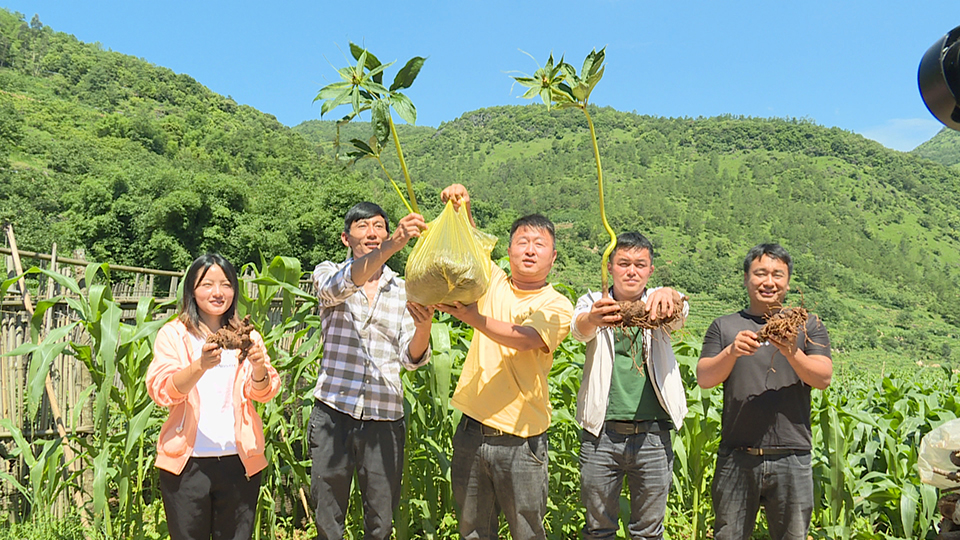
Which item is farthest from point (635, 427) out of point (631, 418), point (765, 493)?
point (765, 493)

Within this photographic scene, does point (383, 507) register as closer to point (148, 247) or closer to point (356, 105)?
point (356, 105)

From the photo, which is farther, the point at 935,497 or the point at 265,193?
the point at 265,193

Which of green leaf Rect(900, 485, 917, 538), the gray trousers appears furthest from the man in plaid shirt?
green leaf Rect(900, 485, 917, 538)

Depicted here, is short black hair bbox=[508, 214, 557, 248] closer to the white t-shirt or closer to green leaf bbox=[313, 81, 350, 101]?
green leaf bbox=[313, 81, 350, 101]

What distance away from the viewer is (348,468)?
2.35 meters

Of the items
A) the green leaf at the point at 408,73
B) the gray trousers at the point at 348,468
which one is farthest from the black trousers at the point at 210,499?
the green leaf at the point at 408,73

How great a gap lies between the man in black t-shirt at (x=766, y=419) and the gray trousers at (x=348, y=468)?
1.31 meters

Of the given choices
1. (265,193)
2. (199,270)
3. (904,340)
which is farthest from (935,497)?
(904,340)

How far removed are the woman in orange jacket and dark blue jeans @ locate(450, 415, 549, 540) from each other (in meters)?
0.74

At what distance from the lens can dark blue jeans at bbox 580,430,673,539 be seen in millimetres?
2279

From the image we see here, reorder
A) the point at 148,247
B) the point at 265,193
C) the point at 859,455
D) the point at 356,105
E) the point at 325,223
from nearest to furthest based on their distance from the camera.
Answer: the point at 356,105 < the point at 859,455 < the point at 148,247 < the point at 325,223 < the point at 265,193

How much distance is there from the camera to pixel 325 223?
109 feet

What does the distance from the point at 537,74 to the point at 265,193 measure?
3973 centimetres

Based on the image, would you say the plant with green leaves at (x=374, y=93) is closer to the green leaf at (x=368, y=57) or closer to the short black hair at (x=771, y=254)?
the green leaf at (x=368, y=57)
